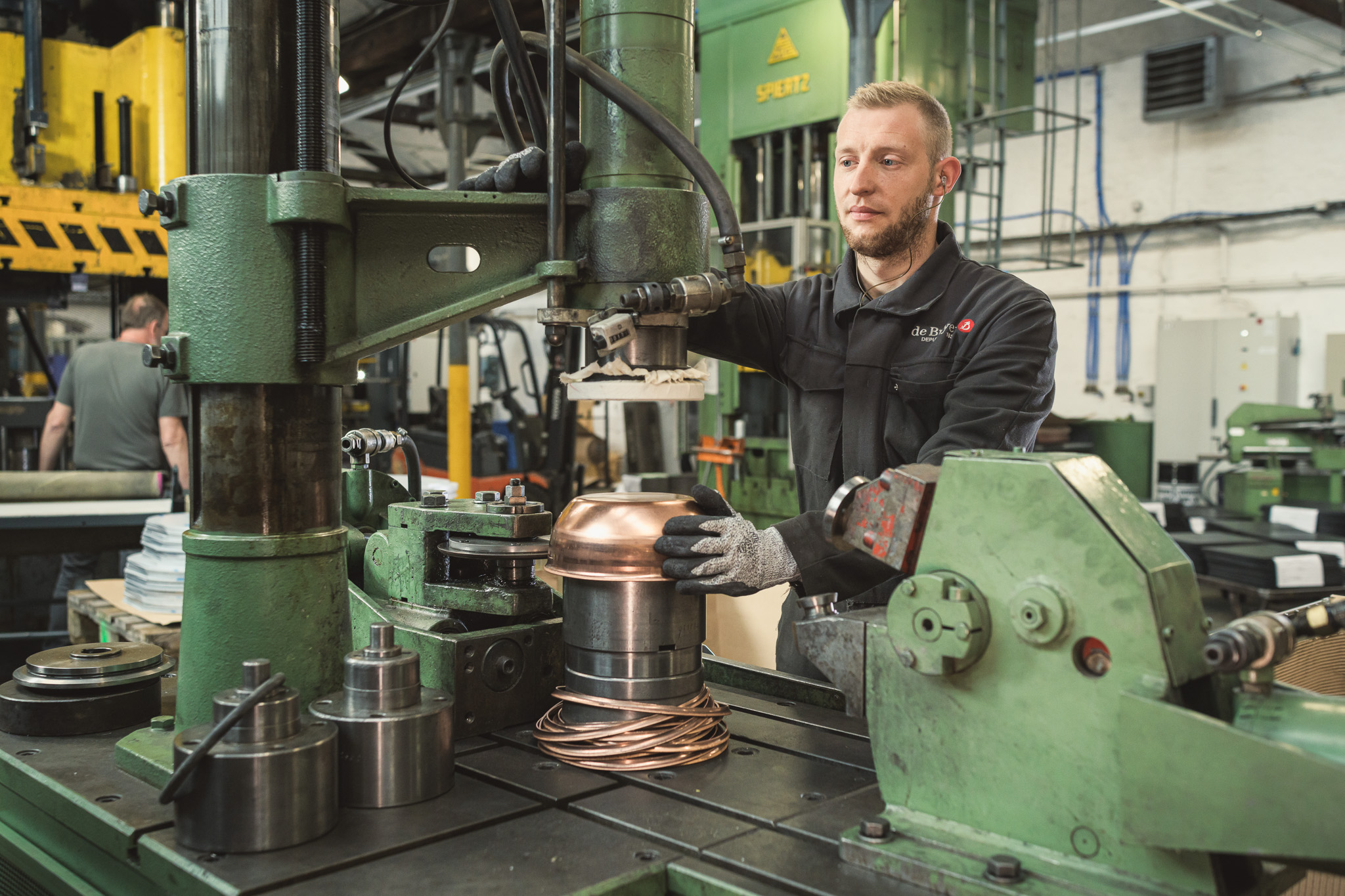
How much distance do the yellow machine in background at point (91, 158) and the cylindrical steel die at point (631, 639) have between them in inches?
126

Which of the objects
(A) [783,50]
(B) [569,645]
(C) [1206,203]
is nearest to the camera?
(B) [569,645]

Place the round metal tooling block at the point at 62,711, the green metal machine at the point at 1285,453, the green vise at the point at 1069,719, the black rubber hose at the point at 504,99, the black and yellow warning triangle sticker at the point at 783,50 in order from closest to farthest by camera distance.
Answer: the green vise at the point at 1069,719
the round metal tooling block at the point at 62,711
the black rubber hose at the point at 504,99
the black and yellow warning triangle sticker at the point at 783,50
the green metal machine at the point at 1285,453

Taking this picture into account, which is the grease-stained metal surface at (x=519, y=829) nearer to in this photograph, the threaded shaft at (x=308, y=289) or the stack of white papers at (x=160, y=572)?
the threaded shaft at (x=308, y=289)

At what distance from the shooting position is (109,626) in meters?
2.10

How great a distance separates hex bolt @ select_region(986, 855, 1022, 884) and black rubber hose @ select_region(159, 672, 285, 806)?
592 millimetres

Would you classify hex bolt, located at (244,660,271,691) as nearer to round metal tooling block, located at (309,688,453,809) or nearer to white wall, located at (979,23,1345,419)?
round metal tooling block, located at (309,688,453,809)

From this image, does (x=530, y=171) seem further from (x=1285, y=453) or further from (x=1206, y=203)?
(x=1206, y=203)

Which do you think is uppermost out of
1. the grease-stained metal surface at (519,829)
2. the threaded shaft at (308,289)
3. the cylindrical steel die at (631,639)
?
the threaded shaft at (308,289)

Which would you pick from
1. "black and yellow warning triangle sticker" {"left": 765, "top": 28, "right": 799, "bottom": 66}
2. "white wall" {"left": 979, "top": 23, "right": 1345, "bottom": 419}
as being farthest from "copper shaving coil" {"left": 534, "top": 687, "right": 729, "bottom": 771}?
"white wall" {"left": 979, "top": 23, "right": 1345, "bottom": 419}

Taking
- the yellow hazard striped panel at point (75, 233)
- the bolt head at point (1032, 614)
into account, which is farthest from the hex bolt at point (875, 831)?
the yellow hazard striped panel at point (75, 233)

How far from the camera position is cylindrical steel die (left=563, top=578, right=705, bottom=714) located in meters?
1.08

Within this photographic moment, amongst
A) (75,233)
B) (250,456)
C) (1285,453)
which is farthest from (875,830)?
(1285,453)

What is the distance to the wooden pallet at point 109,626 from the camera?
191 centimetres

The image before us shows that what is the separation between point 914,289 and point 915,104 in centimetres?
27
